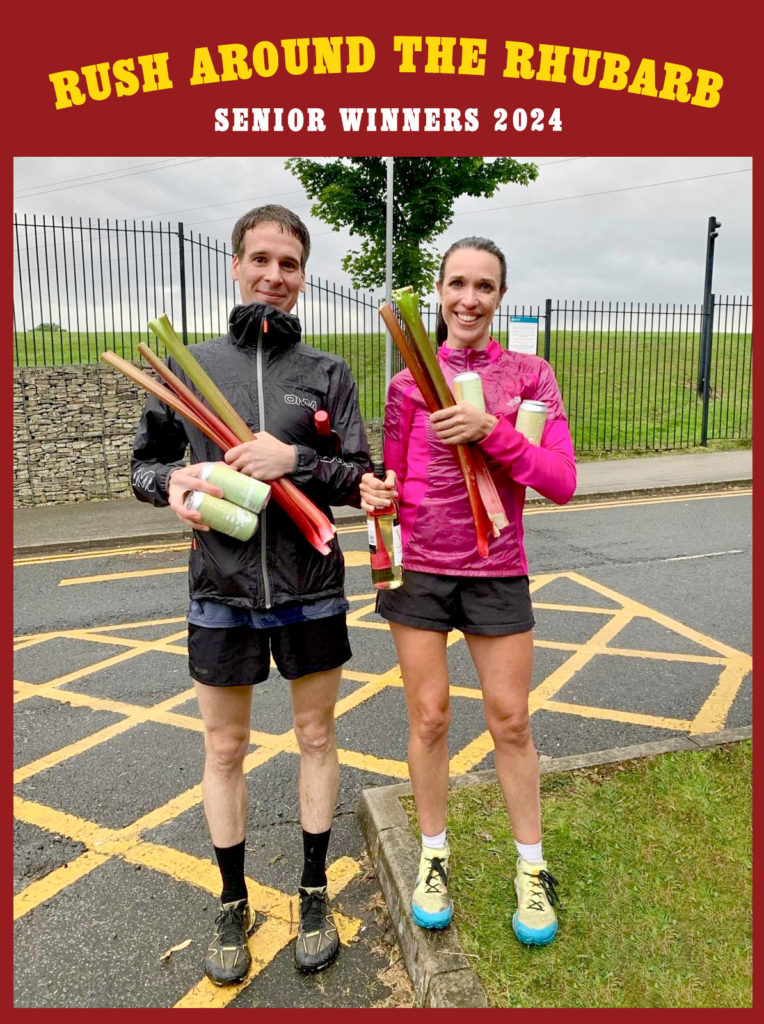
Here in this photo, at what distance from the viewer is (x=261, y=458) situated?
6.57ft

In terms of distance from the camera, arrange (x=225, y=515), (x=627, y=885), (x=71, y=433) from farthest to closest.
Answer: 1. (x=71, y=433)
2. (x=627, y=885)
3. (x=225, y=515)

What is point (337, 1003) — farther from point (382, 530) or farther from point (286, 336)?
point (286, 336)

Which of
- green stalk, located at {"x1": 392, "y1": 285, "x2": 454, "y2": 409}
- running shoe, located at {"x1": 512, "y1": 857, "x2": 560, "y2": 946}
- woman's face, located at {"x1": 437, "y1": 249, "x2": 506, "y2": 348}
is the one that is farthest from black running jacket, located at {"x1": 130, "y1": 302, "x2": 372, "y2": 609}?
running shoe, located at {"x1": 512, "y1": 857, "x2": 560, "y2": 946}

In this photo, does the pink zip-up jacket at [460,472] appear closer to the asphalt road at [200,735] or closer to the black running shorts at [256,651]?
the black running shorts at [256,651]

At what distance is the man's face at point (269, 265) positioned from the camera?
210 cm

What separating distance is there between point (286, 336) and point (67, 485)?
9639 mm

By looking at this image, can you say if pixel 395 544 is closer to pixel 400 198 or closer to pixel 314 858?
pixel 314 858

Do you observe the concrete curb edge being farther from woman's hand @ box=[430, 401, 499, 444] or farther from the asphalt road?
woman's hand @ box=[430, 401, 499, 444]

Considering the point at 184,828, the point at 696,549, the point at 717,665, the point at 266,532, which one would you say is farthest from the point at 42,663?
the point at 696,549

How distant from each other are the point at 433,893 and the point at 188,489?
1.44 metres

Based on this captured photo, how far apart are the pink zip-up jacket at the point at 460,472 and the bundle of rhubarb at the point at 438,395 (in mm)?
50

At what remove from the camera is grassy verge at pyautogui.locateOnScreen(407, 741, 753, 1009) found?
2033 mm

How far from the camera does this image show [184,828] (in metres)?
2.99

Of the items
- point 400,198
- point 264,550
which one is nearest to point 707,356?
point 400,198
